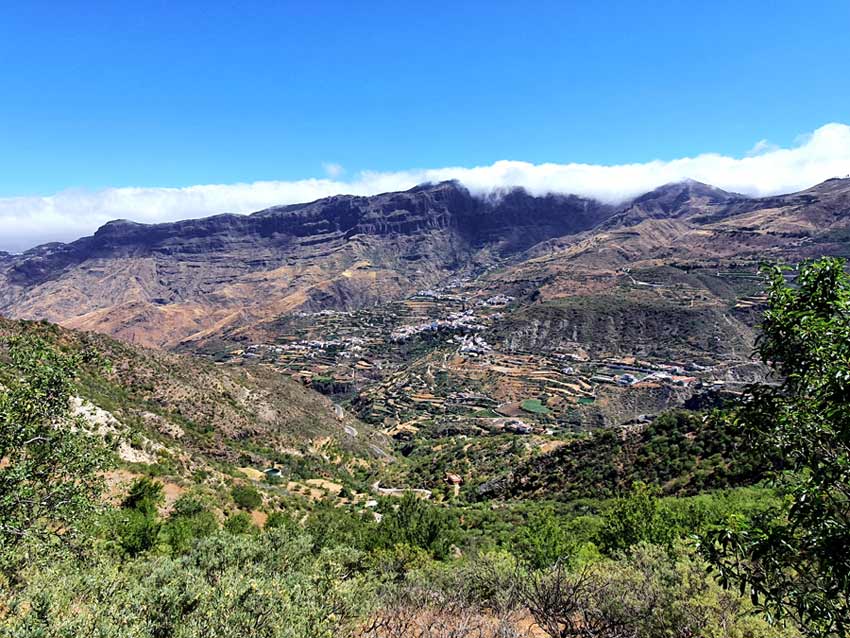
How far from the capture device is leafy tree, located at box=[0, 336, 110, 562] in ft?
29.2

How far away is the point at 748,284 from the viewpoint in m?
170

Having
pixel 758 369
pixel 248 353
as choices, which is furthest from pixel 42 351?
pixel 248 353

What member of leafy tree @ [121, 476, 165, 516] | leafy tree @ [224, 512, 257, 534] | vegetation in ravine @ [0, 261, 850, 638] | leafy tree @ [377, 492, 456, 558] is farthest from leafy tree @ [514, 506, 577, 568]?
leafy tree @ [121, 476, 165, 516]

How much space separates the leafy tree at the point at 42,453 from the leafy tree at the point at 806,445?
1226cm

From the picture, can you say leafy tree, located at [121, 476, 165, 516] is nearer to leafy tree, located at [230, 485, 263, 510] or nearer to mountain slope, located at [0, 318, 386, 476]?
leafy tree, located at [230, 485, 263, 510]

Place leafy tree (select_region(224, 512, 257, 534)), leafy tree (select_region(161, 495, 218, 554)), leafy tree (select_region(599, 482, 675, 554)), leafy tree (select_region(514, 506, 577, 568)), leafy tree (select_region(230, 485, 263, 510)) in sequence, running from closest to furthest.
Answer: leafy tree (select_region(161, 495, 218, 554))
leafy tree (select_region(514, 506, 577, 568))
leafy tree (select_region(599, 482, 675, 554))
leafy tree (select_region(224, 512, 257, 534))
leafy tree (select_region(230, 485, 263, 510))

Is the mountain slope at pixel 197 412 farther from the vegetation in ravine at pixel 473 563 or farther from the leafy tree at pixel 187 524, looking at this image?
the vegetation in ravine at pixel 473 563

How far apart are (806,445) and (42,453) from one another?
14.4 meters

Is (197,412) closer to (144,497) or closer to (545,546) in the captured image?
(144,497)

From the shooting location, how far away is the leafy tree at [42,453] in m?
A: 8.91

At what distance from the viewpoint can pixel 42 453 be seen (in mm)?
9812

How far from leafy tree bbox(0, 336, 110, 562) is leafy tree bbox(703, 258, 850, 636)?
483 inches

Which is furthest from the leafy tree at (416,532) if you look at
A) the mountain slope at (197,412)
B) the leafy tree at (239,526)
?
the mountain slope at (197,412)

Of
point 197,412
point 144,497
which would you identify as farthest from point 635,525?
point 197,412
